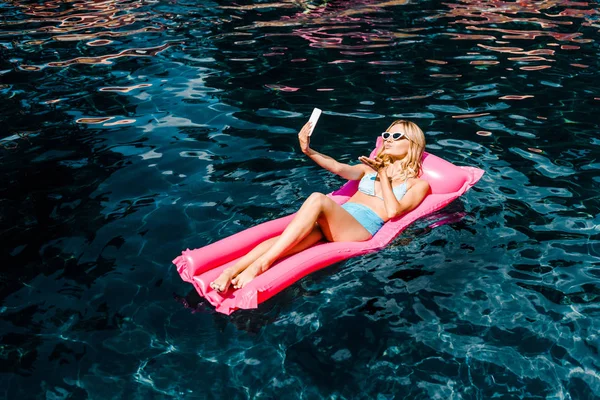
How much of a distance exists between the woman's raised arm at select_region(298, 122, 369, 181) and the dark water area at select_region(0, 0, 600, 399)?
1.68 ft

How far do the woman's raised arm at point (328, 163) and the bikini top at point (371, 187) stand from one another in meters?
0.08

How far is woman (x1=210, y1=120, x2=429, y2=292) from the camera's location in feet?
13.8

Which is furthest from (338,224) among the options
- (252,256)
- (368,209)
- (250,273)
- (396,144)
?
(396,144)

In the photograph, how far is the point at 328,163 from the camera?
5.04m

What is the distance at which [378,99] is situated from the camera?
25.4 feet

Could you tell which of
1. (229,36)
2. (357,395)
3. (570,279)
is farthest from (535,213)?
(229,36)

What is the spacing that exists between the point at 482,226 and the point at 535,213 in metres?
0.55

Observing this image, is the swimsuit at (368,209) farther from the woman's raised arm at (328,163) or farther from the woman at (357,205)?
the woman's raised arm at (328,163)

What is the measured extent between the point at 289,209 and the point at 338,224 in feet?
2.77

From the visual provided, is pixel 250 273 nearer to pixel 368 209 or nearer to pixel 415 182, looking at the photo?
pixel 368 209

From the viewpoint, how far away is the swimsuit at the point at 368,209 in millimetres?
4801

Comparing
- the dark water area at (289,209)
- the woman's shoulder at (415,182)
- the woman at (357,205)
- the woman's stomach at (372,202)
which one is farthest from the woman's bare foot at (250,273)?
the woman's shoulder at (415,182)

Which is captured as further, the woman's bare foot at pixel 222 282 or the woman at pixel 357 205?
the woman at pixel 357 205

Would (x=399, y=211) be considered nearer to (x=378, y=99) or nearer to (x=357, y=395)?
(x=357, y=395)
